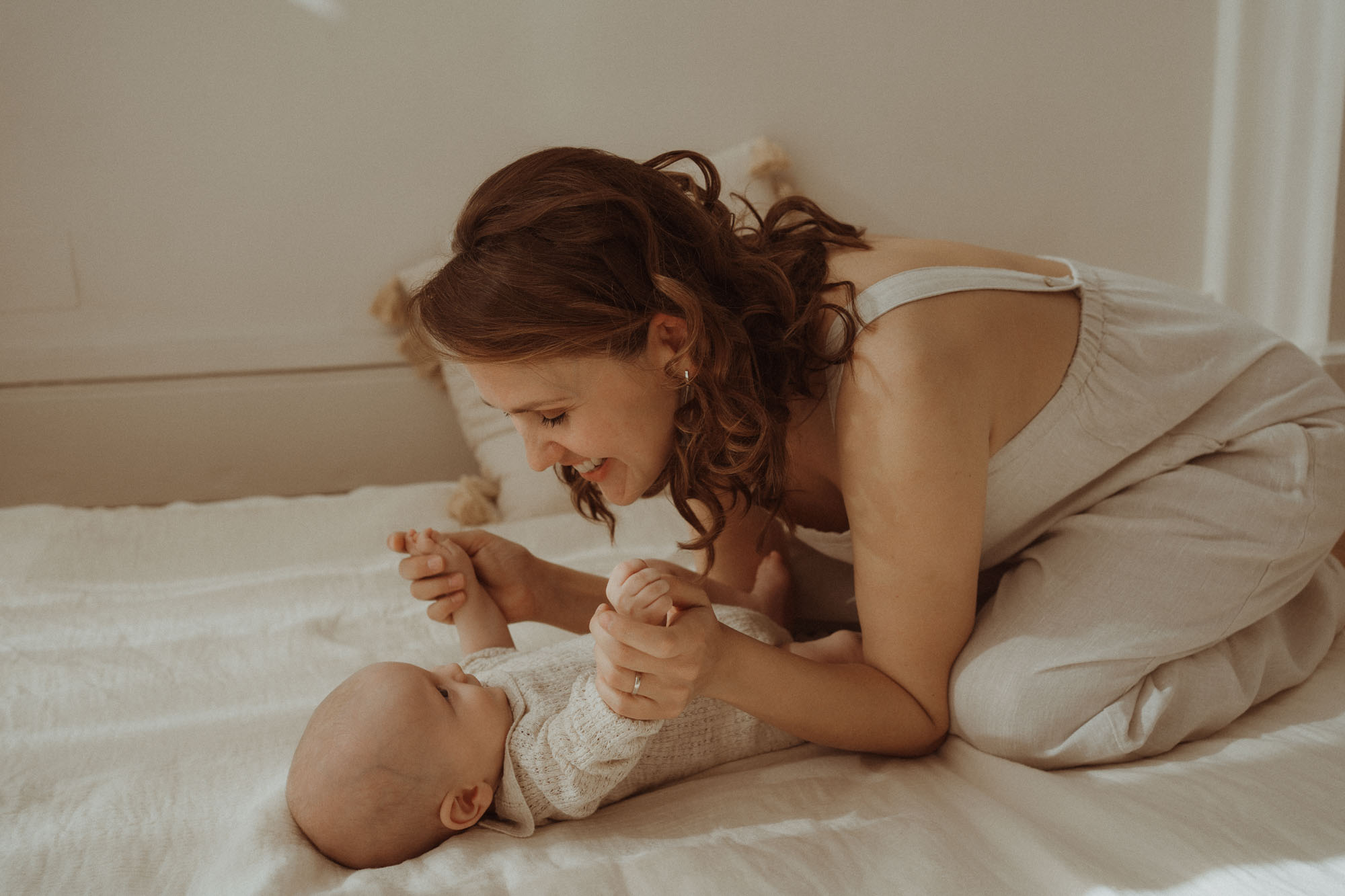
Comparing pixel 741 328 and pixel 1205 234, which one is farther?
pixel 1205 234

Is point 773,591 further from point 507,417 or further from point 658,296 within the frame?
point 507,417

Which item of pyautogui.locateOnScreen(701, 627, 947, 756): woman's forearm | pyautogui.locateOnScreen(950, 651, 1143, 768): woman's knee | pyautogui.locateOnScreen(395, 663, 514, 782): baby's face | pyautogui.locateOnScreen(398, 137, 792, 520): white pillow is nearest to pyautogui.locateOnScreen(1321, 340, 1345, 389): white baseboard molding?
pyautogui.locateOnScreen(398, 137, 792, 520): white pillow

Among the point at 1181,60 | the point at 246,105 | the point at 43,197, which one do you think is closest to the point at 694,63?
the point at 246,105

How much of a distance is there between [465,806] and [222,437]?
1.46 m

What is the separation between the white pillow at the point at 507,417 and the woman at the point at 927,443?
2.32ft

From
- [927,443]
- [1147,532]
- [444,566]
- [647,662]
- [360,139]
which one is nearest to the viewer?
[647,662]

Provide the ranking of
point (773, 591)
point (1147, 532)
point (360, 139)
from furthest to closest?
point (360, 139), point (773, 591), point (1147, 532)

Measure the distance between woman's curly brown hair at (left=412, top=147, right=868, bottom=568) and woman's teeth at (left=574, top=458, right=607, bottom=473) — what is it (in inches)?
3.4

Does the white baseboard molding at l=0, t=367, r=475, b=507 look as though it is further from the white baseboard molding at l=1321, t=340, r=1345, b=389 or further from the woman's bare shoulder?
the white baseboard molding at l=1321, t=340, r=1345, b=389

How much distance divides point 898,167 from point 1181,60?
2.52 feet

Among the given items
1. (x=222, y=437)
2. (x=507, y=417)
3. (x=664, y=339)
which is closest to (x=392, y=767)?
(x=664, y=339)

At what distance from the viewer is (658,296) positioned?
3.01 feet

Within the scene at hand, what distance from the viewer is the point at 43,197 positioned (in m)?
1.96

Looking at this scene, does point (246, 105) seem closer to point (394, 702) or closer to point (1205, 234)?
point (394, 702)
